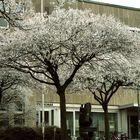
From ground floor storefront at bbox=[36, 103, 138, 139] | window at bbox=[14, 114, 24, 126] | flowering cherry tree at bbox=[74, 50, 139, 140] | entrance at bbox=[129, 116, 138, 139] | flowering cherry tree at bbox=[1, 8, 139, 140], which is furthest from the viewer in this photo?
entrance at bbox=[129, 116, 138, 139]

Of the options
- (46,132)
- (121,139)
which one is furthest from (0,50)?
(121,139)

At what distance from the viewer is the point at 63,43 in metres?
24.3

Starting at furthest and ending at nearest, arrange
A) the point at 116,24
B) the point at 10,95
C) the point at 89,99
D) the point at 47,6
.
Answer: the point at 89,99 → the point at 47,6 → the point at 10,95 → the point at 116,24

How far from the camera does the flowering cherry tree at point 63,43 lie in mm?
24438

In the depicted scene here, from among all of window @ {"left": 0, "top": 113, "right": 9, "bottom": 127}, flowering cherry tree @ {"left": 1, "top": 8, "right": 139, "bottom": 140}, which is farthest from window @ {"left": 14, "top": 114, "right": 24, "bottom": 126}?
flowering cherry tree @ {"left": 1, "top": 8, "right": 139, "bottom": 140}

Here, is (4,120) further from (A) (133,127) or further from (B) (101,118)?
(A) (133,127)

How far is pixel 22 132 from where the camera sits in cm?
3575

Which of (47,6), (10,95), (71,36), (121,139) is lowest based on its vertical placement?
(121,139)

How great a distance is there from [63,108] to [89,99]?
83.3 feet

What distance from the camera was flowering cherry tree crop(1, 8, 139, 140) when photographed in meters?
→ 24.4

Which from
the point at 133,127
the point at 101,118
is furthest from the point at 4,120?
the point at 133,127

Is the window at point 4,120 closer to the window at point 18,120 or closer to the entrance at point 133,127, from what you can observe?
the window at point 18,120

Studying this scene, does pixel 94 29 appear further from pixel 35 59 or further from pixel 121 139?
pixel 121 139

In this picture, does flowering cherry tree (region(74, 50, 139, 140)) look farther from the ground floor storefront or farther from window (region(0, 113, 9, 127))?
the ground floor storefront
